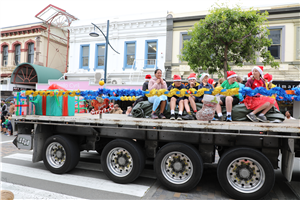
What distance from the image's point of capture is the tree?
34.1 feet

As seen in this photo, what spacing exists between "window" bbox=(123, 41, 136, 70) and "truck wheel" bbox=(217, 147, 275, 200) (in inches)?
556

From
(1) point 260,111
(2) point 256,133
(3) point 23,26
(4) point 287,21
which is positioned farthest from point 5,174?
(3) point 23,26

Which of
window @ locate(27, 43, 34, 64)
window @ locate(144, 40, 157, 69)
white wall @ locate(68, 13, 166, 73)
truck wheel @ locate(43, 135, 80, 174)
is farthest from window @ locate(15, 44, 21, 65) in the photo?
truck wheel @ locate(43, 135, 80, 174)

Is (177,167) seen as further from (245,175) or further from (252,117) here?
(252,117)

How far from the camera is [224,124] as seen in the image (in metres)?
3.82

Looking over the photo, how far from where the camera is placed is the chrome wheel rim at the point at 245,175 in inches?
149

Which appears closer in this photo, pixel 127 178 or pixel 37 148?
pixel 127 178

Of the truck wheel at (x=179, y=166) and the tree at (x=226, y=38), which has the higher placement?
the tree at (x=226, y=38)

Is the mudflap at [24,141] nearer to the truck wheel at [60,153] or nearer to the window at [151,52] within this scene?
the truck wheel at [60,153]

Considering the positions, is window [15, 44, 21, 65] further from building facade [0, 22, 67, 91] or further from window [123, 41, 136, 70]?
window [123, 41, 136, 70]

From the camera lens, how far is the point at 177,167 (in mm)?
4188

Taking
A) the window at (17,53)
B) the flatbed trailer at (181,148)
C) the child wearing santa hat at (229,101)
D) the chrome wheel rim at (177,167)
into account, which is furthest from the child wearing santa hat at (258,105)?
the window at (17,53)

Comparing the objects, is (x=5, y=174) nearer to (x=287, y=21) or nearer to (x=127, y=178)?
(x=127, y=178)

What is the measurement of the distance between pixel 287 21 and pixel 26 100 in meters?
15.5
